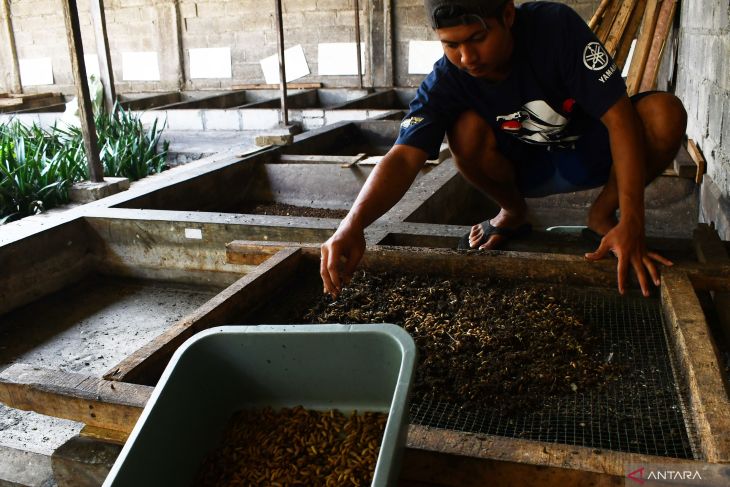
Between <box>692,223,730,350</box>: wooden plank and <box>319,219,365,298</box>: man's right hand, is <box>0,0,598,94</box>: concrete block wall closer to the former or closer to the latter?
<box>692,223,730,350</box>: wooden plank

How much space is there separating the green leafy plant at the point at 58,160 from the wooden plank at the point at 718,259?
11.5 feet

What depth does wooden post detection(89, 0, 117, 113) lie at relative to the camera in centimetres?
616

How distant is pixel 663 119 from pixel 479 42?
0.64 meters

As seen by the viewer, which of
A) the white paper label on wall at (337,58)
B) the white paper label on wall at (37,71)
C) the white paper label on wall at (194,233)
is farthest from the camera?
the white paper label on wall at (37,71)

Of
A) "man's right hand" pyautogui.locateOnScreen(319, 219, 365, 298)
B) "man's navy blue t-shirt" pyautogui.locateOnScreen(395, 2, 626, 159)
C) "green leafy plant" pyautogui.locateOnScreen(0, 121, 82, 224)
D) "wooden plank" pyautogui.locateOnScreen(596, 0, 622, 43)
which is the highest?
"wooden plank" pyautogui.locateOnScreen(596, 0, 622, 43)

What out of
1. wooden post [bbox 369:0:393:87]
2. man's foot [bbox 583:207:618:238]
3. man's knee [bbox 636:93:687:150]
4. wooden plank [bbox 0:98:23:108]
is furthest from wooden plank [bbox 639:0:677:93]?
wooden plank [bbox 0:98:23:108]

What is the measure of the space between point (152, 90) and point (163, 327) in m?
8.46

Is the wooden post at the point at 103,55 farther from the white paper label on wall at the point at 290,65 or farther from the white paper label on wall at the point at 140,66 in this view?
the white paper label on wall at the point at 140,66

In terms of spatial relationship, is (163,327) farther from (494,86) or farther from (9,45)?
(9,45)

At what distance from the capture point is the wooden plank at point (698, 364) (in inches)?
43.3

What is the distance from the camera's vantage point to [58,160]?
13.9ft

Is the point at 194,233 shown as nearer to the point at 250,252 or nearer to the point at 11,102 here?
the point at 250,252

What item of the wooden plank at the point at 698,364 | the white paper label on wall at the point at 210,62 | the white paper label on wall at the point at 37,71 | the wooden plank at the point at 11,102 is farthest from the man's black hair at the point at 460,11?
the white paper label on wall at the point at 37,71

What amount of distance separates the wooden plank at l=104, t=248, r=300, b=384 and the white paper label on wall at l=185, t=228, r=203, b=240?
99 cm
